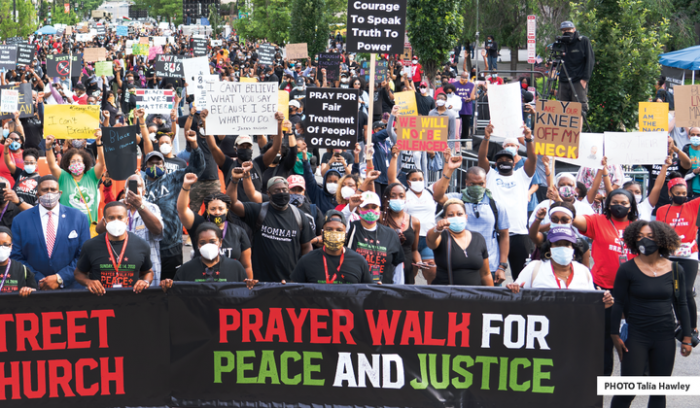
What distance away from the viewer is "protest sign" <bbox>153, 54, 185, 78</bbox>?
18.3m

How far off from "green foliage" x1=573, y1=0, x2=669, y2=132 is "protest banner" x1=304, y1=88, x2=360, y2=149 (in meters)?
6.80

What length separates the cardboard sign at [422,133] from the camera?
9.94 metres

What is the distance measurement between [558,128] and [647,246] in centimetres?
306

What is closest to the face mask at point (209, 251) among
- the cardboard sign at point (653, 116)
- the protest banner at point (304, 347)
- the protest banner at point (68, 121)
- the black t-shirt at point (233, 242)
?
the protest banner at point (304, 347)

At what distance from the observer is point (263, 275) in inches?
280

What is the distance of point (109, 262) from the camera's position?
609cm

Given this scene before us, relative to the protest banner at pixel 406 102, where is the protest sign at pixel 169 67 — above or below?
above

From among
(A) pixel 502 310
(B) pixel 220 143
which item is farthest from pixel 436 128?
(A) pixel 502 310

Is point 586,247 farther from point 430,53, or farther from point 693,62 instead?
point 693,62

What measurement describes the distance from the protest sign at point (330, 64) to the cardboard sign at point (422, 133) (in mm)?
13550

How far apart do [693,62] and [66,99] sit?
17.6 m

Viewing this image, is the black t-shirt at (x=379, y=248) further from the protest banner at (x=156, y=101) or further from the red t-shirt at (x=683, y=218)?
the protest banner at (x=156, y=101)

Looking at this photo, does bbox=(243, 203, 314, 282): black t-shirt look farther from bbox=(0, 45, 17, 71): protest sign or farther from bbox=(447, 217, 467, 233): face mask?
bbox=(0, 45, 17, 71): protest sign

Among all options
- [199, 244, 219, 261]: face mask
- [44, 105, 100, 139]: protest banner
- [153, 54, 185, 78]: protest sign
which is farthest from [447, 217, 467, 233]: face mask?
[153, 54, 185, 78]: protest sign
